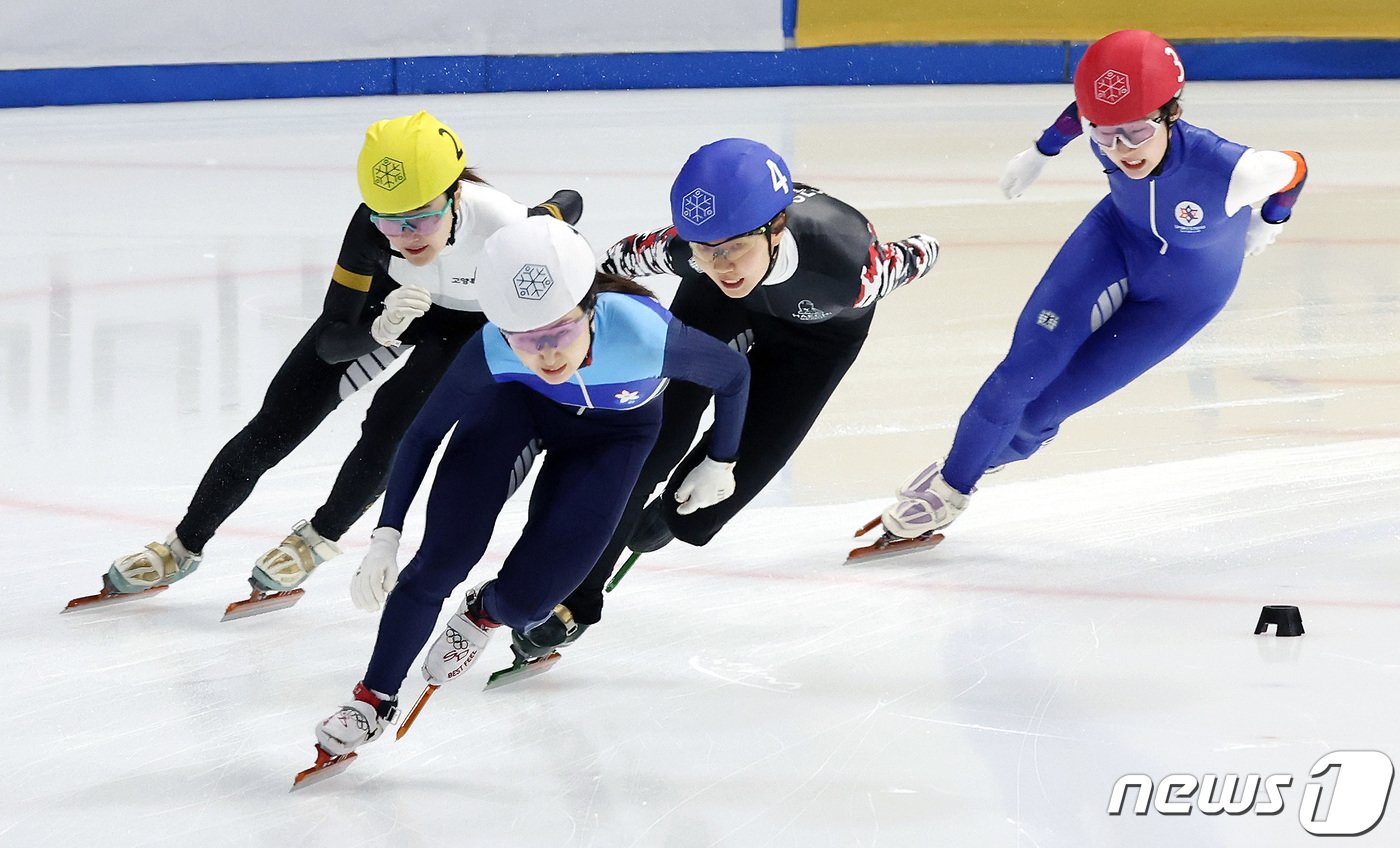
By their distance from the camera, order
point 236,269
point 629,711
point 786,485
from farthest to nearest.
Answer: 1. point 236,269
2. point 786,485
3. point 629,711

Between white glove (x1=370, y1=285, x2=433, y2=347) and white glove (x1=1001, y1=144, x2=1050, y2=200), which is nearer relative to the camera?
white glove (x1=370, y1=285, x2=433, y2=347)

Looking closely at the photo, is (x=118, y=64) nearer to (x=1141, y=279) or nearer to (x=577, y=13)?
(x=577, y=13)

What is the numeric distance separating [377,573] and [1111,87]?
1.87 metres

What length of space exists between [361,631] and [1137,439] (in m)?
2.39

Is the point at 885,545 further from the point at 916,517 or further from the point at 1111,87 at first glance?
the point at 1111,87

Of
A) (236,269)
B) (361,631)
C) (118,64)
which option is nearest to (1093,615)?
(361,631)

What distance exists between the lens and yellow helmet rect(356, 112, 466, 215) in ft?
10.5

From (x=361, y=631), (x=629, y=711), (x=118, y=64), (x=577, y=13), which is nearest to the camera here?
(x=629, y=711)

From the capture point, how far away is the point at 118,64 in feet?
38.8

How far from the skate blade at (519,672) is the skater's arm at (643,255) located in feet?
2.76

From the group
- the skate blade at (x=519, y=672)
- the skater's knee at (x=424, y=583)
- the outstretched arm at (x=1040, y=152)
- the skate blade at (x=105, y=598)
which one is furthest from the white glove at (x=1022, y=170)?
the skate blade at (x=105, y=598)

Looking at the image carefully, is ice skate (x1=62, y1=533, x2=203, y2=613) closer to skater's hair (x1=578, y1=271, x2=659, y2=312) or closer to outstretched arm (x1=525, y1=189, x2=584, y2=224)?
Answer: outstretched arm (x1=525, y1=189, x2=584, y2=224)

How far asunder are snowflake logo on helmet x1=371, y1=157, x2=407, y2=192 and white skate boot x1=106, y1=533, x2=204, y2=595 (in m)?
1.10
